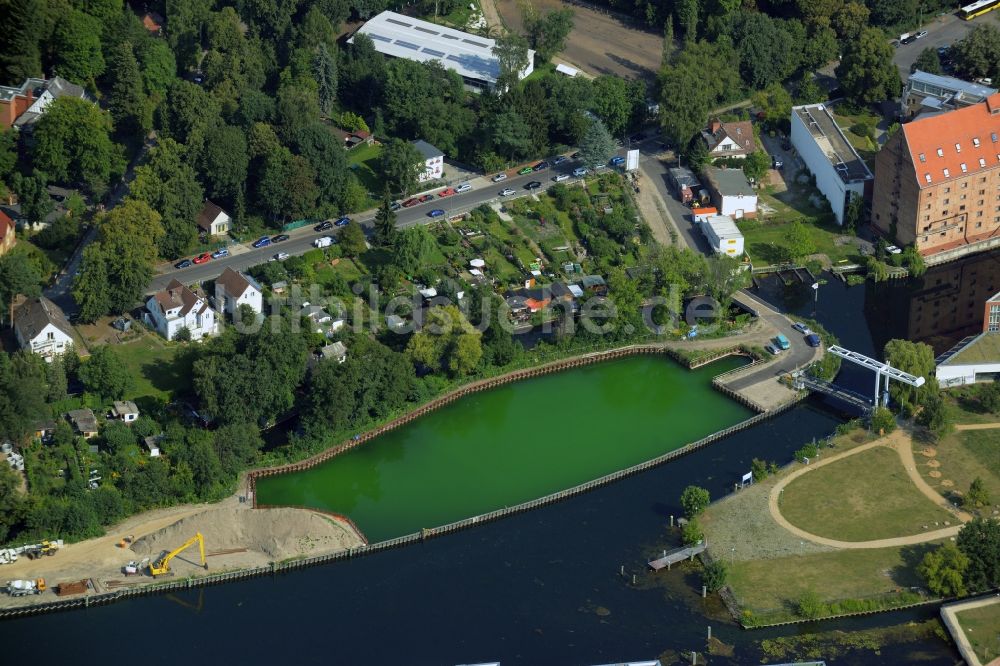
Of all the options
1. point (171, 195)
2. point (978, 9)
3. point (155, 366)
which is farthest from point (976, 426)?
point (978, 9)

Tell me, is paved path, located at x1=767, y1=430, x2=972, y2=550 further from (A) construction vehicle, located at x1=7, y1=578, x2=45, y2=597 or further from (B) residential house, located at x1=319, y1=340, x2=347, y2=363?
(A) construction vehicle, located at x1=7, y1=578, x2=45, y2=597

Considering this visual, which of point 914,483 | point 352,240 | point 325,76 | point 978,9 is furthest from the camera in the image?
point 978,9

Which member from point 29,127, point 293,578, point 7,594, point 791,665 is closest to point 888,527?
point 791,665

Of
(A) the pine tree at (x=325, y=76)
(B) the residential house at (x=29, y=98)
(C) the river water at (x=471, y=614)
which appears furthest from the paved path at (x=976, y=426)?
(B) the residential house at (x=29, y=98)

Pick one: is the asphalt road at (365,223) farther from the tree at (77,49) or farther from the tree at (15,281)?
the tree at (77,49)

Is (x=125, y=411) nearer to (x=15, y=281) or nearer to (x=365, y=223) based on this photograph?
(x=15, y=281)

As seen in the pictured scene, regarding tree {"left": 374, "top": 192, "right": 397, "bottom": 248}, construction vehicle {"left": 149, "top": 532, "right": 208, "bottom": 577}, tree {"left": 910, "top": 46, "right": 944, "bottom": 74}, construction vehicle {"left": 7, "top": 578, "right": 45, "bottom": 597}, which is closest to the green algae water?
construction vehicle {"left": 149, "top": 532, "right": 208, "bottom": 577}

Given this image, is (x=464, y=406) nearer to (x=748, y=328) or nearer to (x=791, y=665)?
(x=748, y=328)
